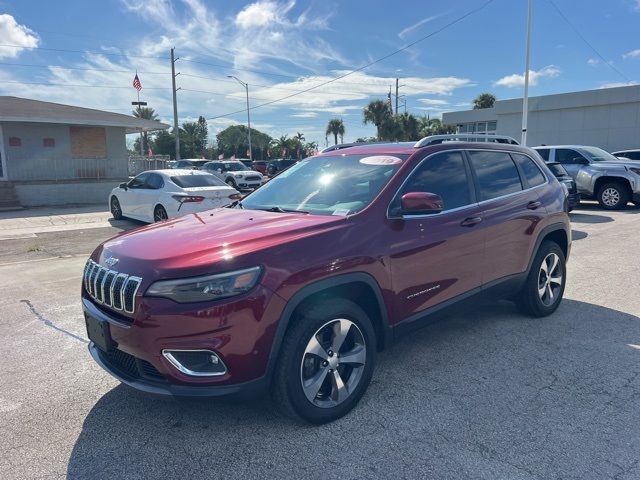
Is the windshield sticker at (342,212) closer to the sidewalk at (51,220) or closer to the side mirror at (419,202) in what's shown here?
the side mirror at (419,202)

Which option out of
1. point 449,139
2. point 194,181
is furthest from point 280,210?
point 194,181

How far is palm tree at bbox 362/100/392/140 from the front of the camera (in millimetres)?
47969

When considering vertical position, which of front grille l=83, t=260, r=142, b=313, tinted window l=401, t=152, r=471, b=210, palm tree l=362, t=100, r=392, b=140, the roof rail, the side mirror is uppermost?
palm tree l=362, t=100, r=392, b=140

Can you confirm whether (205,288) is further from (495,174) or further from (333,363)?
(495,174)

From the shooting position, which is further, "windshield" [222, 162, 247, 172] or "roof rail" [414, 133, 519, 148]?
"windshield" [222, 162, 247, 172]

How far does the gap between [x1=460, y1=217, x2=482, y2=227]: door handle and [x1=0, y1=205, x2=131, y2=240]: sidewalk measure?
1102 centimetres

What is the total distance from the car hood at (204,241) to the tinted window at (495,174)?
1.73m

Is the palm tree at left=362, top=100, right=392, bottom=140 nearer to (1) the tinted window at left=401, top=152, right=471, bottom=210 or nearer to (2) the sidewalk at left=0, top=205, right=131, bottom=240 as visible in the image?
(2) the sidewalk at left=0, top=205, right=131, bottom=240

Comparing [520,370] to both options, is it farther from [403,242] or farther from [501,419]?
[403,242]

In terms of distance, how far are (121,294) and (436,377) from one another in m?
2.34

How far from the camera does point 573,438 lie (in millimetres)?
2910

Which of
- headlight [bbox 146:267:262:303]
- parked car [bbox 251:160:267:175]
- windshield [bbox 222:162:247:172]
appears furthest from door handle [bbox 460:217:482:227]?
parked car [bbox 251:160:267:175]

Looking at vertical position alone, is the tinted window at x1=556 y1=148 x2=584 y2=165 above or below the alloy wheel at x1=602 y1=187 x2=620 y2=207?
above

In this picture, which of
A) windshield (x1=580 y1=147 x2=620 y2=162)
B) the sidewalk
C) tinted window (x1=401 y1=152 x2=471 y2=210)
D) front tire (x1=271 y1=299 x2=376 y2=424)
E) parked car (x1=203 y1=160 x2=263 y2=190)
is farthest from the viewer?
parked car (x1=203 y1=160 x2=263 y2=190)
